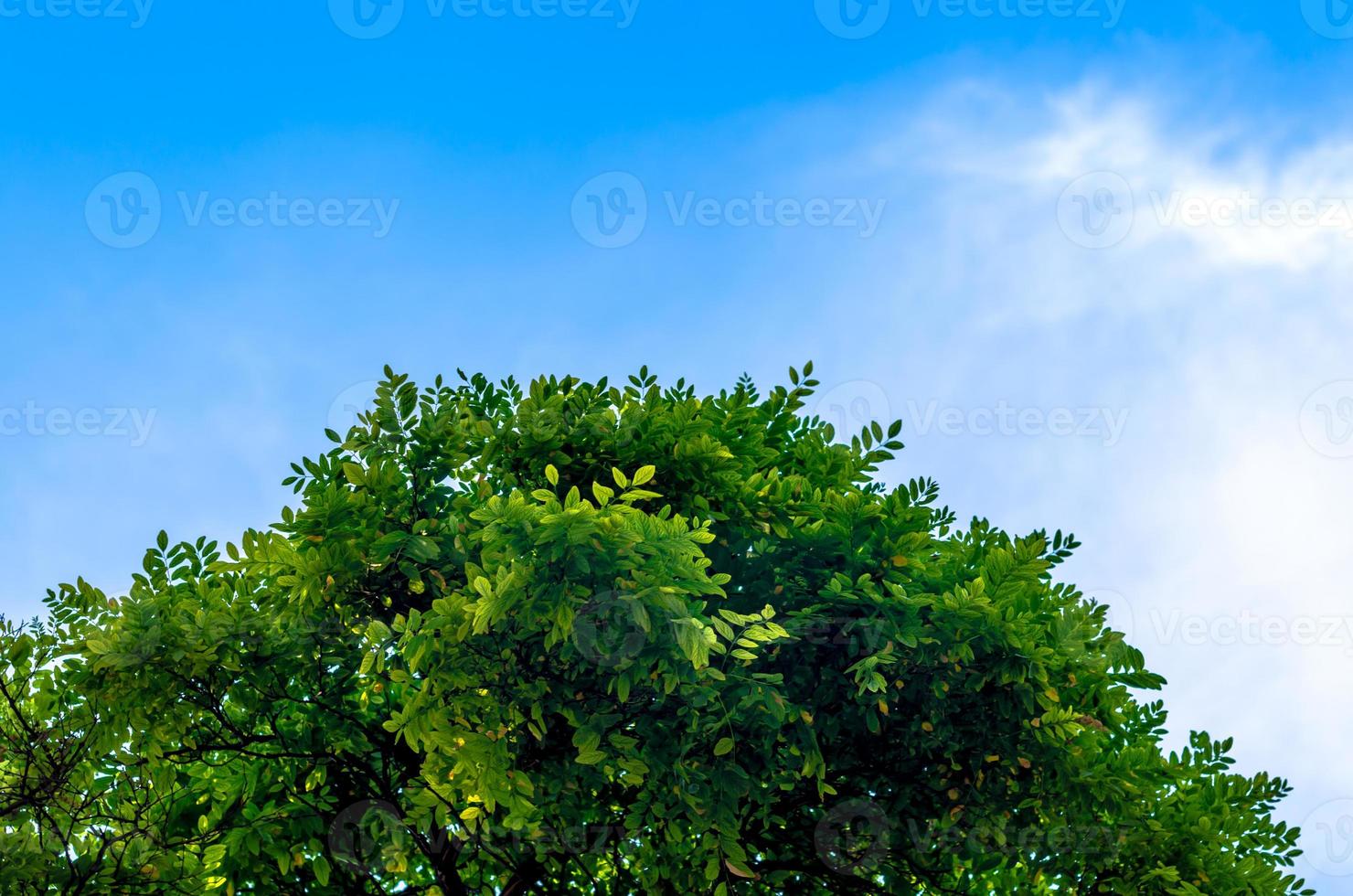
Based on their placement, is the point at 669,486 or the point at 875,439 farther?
the point at 875,439

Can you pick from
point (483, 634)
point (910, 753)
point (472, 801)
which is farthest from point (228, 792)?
point (910, 753)

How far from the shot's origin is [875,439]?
39.4 feet

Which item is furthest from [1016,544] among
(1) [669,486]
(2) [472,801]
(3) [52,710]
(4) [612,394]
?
(3) [52,710]

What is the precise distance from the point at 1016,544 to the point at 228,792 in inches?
313

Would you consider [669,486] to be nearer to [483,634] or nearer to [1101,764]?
[483,634]

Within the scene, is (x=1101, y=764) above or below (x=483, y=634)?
above

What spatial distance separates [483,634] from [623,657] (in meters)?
1.41

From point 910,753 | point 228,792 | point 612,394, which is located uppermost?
point 612,394

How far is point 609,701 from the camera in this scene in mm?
9727

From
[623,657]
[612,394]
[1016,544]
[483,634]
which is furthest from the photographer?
[612,394]

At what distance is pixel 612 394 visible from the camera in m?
11.4

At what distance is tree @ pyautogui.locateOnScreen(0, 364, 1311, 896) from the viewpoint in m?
9.42

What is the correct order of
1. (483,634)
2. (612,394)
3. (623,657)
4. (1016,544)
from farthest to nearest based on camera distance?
(612,394)
(1016,544)
(483,634)
(623,657)

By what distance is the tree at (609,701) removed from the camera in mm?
9422
